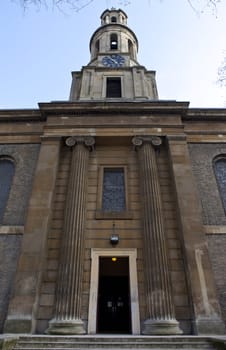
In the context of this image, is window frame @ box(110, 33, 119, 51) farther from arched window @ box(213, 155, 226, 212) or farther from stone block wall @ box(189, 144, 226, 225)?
arched window @ box(213, 155, 226, 212)

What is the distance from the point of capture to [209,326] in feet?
28.8

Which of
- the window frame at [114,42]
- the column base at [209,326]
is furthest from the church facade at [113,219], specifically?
the window frame at [114,42]

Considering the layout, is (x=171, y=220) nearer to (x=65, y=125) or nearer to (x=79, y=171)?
(x=79, y=171)

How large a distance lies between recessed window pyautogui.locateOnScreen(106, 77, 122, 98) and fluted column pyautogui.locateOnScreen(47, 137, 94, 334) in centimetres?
673

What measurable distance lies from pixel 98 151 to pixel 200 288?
25.2ft

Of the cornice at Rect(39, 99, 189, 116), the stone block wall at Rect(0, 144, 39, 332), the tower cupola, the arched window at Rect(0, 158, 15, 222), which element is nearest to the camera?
the stone block wall at Rect(0, 144, 39, 332)

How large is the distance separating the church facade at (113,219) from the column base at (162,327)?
34 millimetres

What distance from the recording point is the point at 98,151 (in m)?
13.9

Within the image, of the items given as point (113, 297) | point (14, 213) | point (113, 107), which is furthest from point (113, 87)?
point (113, 297)

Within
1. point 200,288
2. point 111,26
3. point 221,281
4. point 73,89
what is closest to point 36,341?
point 200,288

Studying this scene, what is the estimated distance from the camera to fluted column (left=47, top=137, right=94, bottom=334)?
9.08 metres

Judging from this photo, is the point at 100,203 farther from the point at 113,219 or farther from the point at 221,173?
the point at 221,173

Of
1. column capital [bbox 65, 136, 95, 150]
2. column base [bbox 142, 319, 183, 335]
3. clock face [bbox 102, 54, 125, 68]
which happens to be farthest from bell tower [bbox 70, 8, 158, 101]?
column base [bbox 142, 319, 183, 335]

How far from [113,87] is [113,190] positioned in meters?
9.06
